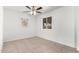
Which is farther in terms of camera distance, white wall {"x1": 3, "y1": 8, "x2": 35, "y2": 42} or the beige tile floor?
the beige tile floor


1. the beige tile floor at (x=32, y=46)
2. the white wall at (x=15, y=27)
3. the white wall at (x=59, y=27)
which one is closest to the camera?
the white wall at (x=15, y=27)

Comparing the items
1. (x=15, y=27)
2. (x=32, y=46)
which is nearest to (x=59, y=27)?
(x=32, y=46)

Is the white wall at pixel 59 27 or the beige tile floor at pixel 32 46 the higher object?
the white wall at pixel 59 27

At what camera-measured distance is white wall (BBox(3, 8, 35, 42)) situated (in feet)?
3.51

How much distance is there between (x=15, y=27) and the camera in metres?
1.19

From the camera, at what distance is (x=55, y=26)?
1.51 m

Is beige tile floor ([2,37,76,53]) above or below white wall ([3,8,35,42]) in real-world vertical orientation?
below

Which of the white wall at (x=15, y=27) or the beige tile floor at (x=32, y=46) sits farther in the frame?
the beige tile floor at (x=32, y=46)

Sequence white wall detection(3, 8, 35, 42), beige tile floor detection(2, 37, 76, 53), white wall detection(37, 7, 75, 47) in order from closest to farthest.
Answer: white wall detection(3, 8, 35, 42) < beige tile floor detection(2, 37, 76, 53) < white wall detection(37, 7, 75, 47)

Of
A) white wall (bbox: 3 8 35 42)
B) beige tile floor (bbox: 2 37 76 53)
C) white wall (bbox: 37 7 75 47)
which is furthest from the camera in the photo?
white wall (bbox: 37 7 75 47)

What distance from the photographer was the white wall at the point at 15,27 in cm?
107
